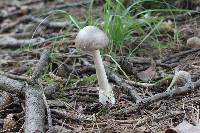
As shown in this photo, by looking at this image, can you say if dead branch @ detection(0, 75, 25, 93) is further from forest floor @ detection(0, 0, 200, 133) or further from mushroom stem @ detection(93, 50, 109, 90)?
mushroom stem @ detection(93, 50, 109, 90)

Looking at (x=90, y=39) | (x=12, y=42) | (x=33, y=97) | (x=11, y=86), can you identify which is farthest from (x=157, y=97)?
(x=12, y=42)

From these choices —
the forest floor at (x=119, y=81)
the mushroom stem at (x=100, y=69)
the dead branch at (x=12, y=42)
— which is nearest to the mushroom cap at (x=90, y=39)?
the mushroom stem at (x=100, y=69)

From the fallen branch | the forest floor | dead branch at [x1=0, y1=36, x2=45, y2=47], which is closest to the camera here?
the fallen branch

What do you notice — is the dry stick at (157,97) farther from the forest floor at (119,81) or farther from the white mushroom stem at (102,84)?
the white mushroom stem at (102,84)

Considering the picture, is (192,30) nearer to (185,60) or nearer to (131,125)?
(185,60)

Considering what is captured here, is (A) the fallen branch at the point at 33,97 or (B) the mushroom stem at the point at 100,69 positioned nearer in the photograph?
(A) the fallen branch at the point at 33,97

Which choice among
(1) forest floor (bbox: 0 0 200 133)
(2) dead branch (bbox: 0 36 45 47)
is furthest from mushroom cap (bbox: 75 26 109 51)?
(2) dead branch (bbox: 0 36 45 47)
